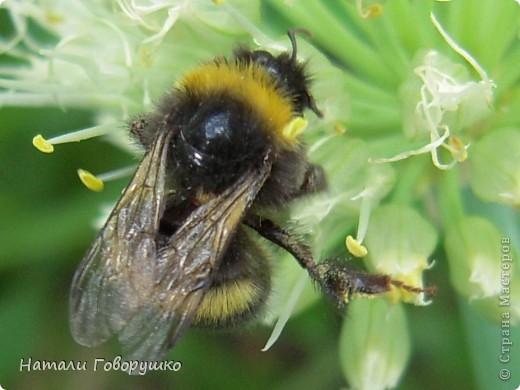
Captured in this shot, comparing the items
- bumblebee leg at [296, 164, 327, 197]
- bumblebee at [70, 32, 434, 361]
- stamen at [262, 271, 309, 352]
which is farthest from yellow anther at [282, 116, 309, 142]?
stamen at [262, 271, 309, 352]

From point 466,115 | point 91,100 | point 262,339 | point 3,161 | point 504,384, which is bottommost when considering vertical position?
point 504,384

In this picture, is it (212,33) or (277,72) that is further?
(212,33)

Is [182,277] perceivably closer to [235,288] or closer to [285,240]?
[235,288]

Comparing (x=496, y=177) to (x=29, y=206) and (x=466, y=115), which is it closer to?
(x=466, y=115)

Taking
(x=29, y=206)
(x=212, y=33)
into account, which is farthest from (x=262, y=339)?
(x=212, y=33)

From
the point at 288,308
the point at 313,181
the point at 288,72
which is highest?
the point at 288,72

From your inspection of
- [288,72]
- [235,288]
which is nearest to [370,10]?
[288,72]

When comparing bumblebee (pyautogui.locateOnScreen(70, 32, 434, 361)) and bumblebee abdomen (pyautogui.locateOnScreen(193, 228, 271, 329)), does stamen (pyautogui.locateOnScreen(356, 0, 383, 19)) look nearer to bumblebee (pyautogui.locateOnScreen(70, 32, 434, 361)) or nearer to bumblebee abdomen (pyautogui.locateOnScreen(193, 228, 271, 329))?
bumblebee (pyautogui.locateOnScreen(70, 32, 434, 361))
